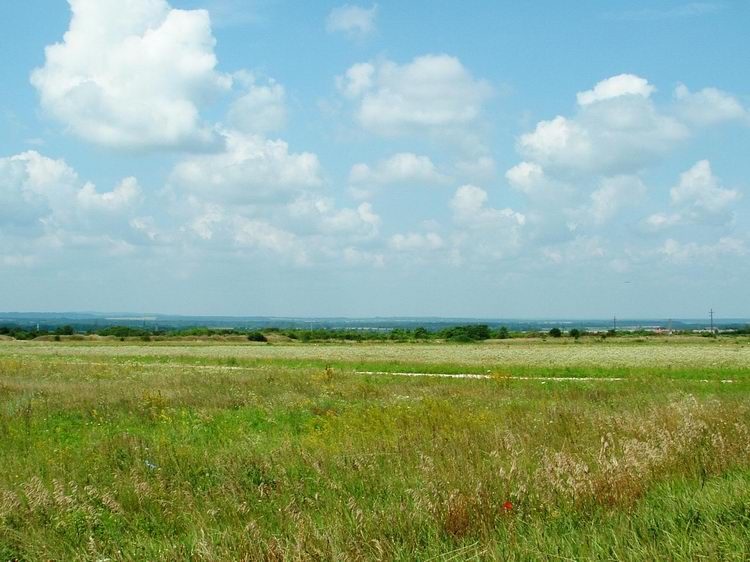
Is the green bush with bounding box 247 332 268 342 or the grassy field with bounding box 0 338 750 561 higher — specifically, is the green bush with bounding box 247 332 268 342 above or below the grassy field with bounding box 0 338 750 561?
below

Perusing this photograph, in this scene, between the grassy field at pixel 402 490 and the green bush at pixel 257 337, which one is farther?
the green bush at pixel 257 337

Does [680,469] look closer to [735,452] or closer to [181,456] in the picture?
[735,452]

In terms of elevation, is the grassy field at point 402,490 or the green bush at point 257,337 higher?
the grassy field at point 402,490

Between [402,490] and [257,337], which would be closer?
[402,490]

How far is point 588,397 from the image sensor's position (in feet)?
65.6

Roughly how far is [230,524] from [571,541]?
3330mm

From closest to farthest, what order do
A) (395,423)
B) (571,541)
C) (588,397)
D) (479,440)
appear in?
(571,541), (479,440), (395,423), (588,397)

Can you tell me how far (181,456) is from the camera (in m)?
10.4

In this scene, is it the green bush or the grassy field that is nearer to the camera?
the grassy field

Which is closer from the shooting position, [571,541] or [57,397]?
[571,541]

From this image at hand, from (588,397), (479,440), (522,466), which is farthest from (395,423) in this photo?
(588,397)

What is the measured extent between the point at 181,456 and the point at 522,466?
546cm

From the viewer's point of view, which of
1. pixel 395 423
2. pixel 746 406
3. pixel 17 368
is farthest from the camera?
pixel 17 368

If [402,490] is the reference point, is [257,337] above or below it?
below
